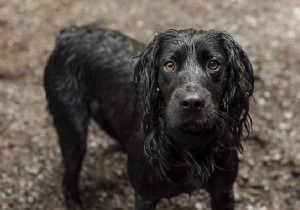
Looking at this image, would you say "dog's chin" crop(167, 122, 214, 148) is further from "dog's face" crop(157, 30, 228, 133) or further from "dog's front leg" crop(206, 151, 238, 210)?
"dog's front leg" crop(206, 151, 238, 210)

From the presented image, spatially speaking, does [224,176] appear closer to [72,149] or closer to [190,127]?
[190,127]

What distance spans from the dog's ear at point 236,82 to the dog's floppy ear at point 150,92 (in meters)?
0.43

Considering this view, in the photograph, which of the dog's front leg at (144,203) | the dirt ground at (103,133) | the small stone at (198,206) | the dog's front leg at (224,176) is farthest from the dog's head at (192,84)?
the dirt ground at (103,133)

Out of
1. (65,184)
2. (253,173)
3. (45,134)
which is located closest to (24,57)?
(45,134)

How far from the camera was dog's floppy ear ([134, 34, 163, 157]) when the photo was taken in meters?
4.02

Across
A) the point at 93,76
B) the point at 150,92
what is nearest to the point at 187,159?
the point at 150,92

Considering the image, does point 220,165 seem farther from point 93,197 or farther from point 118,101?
point 93,197

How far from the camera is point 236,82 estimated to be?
3.98m

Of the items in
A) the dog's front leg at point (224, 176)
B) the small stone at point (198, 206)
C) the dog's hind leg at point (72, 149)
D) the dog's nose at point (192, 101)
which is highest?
the dog's nose at point (192, 101)

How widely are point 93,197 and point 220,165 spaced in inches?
66.2

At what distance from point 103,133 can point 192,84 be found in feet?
8.24

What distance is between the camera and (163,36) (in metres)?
4.06

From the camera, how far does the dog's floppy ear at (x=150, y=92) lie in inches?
158

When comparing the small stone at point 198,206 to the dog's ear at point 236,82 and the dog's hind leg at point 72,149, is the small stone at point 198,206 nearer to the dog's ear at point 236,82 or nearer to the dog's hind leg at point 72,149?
the dog's hind leg at point 72,149
